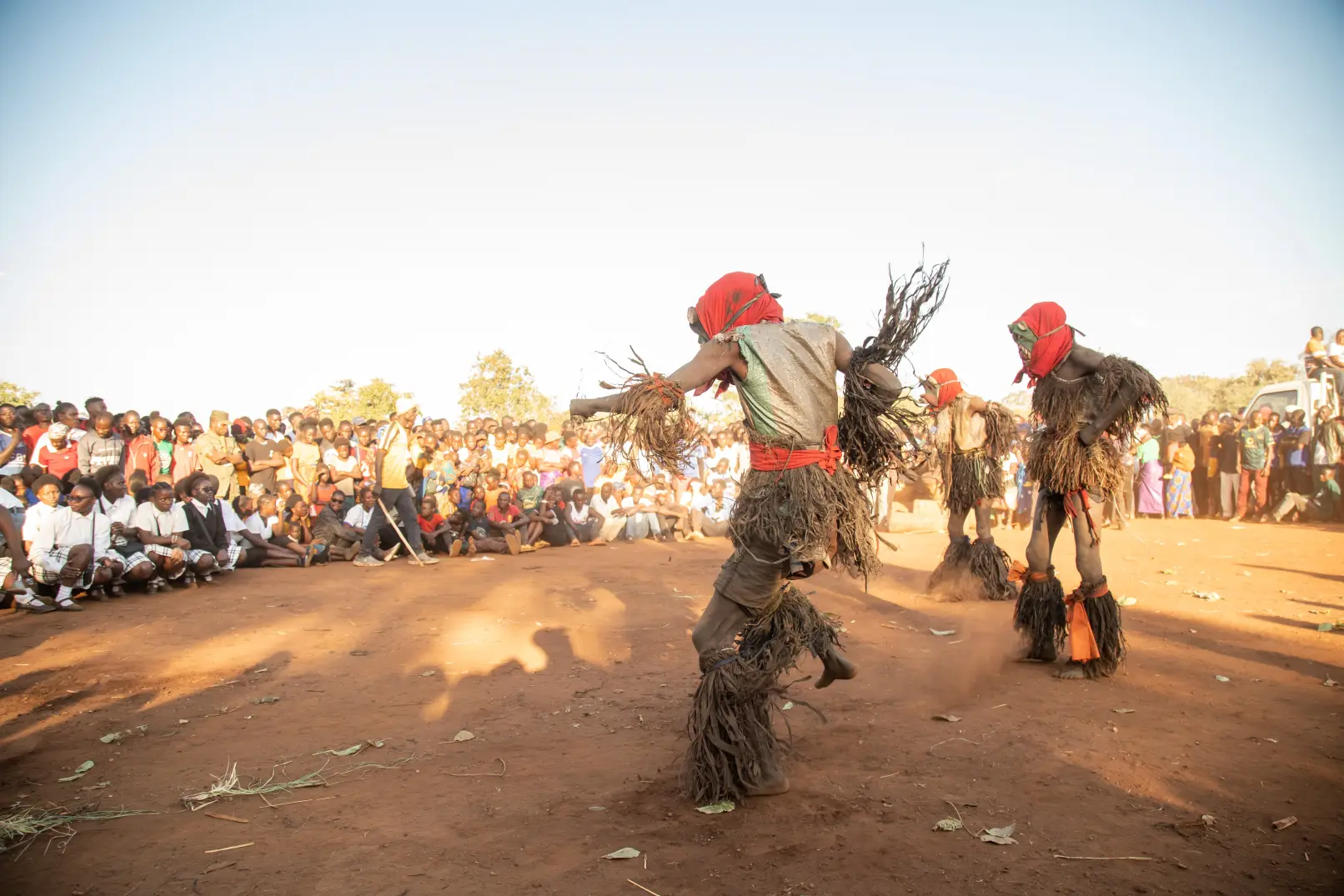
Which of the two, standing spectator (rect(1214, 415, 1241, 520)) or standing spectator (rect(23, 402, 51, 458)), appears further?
standing spectator (rect(1214, 415, 1241, 520))

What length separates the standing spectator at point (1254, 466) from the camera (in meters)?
15.7

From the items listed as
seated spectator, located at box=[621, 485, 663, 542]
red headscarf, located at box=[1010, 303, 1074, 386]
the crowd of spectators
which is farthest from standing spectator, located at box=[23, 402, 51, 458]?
red headscarf, located at box=[1010, 303, 1074, 386]

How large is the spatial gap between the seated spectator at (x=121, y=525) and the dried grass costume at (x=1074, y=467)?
27.7 ft

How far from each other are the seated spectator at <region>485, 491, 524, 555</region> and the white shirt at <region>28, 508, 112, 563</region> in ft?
17.0

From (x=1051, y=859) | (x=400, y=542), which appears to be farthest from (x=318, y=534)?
(x=1051, y=859)

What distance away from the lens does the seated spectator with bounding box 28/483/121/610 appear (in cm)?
832

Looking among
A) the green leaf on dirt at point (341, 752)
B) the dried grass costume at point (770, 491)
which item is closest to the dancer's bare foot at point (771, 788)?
the dried grass costume at point (770, 491)

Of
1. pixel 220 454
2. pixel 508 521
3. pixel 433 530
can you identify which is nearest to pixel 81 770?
pixel 220 454

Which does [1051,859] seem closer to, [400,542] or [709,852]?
[709,852]

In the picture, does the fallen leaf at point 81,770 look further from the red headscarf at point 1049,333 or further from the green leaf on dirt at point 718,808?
the red headscarf at point 1049,333

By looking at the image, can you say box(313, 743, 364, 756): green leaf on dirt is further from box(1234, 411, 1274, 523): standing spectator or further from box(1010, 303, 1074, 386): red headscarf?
box(1234, 411, 1274, 523): standing spectator

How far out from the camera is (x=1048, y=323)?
18.6 feet

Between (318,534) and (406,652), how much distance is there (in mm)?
5924

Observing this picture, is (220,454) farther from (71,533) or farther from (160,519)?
(71,533)
